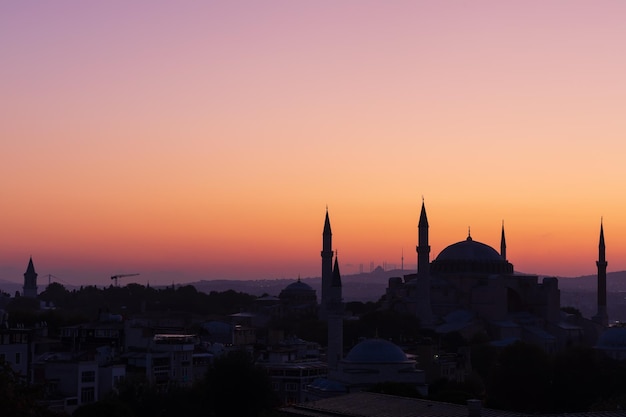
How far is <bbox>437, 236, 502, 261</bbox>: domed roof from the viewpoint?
92688mm

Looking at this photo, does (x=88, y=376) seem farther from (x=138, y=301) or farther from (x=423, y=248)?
(x=138, y=301)

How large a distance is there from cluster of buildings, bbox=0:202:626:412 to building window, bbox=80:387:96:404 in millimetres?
38

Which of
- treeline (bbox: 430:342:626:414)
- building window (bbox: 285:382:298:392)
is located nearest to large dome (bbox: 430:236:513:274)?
treeline (bbox: 430:342:626:414)

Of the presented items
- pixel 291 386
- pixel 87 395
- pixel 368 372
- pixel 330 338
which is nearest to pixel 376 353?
pixel 368 372

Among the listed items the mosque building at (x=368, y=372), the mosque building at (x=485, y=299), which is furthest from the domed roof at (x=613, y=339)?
the mosque building at (x=368, y=372)

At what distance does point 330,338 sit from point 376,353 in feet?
36.4

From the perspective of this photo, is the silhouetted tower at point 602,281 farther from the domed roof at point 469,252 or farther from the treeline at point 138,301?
the treeline at point 138,301

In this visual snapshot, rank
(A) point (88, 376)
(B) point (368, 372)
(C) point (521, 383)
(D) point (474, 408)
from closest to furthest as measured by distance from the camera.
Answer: (D) point (474, 408), (A) point (88, 376), (B) point (368, 372), (C) point (521, 383)

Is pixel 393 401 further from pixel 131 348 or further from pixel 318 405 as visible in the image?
pixel 131 348

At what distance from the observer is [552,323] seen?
88062 millimetres

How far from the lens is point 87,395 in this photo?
162ft

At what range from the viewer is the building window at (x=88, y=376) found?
4922 cm

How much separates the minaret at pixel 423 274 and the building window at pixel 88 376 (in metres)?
37.2

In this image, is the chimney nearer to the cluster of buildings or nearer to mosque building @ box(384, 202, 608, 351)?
the cluster of buildings
